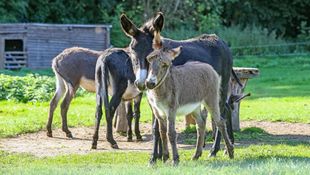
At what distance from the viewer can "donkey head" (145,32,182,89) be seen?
31.0 ft

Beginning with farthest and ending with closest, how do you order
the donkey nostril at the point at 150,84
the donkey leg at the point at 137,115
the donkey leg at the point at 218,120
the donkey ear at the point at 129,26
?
the donkey leg at the point at 137,115
the donkey leg at the point at 218,120
the donkey ear at the point at 129,26
the donkey nostril at the point at 150,84

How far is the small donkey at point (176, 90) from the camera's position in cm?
966

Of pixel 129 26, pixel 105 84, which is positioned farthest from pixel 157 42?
pixel 105 84

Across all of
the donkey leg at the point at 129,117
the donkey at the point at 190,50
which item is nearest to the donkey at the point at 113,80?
the donkey leg at the point at 129,117

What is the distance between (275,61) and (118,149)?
24194 mm

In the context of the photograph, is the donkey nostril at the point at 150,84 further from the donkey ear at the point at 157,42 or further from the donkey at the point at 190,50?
the donkey ear at the point at 157,42

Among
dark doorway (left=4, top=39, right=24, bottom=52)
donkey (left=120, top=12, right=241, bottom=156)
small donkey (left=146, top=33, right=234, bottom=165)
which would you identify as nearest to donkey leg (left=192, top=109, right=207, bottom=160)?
small donkey (left=146, top=33, right=234, bottom=165)

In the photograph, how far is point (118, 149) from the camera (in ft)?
41.9

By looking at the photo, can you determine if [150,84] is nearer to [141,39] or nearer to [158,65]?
[158,65]

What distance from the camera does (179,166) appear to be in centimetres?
905

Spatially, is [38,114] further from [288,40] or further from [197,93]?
[288,40]

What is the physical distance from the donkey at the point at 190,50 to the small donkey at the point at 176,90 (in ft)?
0.91

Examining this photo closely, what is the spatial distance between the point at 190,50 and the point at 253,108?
7.70 metres

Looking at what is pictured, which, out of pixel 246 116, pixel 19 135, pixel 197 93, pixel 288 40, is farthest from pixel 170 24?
pixel 197 93
